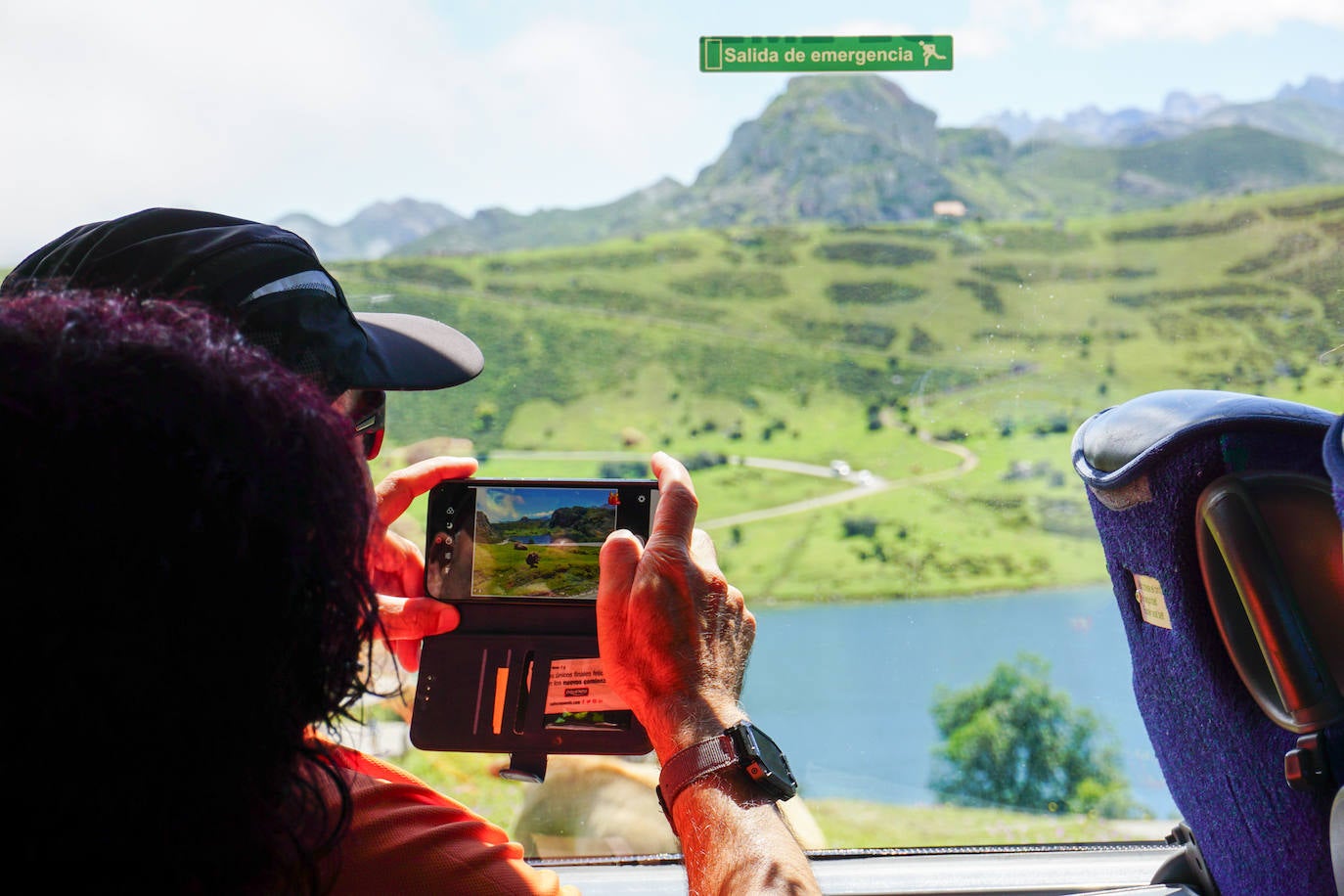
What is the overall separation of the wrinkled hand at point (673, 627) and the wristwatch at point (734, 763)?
0.01 m

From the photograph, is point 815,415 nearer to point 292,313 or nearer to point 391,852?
point 292,313

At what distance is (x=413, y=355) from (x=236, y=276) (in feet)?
0.74

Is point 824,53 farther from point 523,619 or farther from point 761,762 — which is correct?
point 761,762

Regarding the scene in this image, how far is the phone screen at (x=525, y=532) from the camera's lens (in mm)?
1123

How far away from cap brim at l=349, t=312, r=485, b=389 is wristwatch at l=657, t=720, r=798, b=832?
0.48 metres

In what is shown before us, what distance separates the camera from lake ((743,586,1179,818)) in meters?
1.86

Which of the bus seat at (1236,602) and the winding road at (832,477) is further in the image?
the winding road at (832,477)

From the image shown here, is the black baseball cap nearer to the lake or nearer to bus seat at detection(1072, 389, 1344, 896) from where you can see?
bus seat at detection(1072, 389, 1344, 896)

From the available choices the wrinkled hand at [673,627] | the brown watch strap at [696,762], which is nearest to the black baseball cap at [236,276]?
the wrinkled hand at [673,627]

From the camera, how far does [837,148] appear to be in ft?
6.41

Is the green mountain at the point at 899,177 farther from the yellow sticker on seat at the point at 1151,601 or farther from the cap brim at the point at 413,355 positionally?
the yellow sticker on seat at the point at 1151,601

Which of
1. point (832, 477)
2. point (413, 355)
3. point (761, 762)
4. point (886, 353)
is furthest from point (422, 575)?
point (886, 353)

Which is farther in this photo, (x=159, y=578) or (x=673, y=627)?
(x=673, y=627)

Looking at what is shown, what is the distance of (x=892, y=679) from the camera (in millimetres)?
1905
